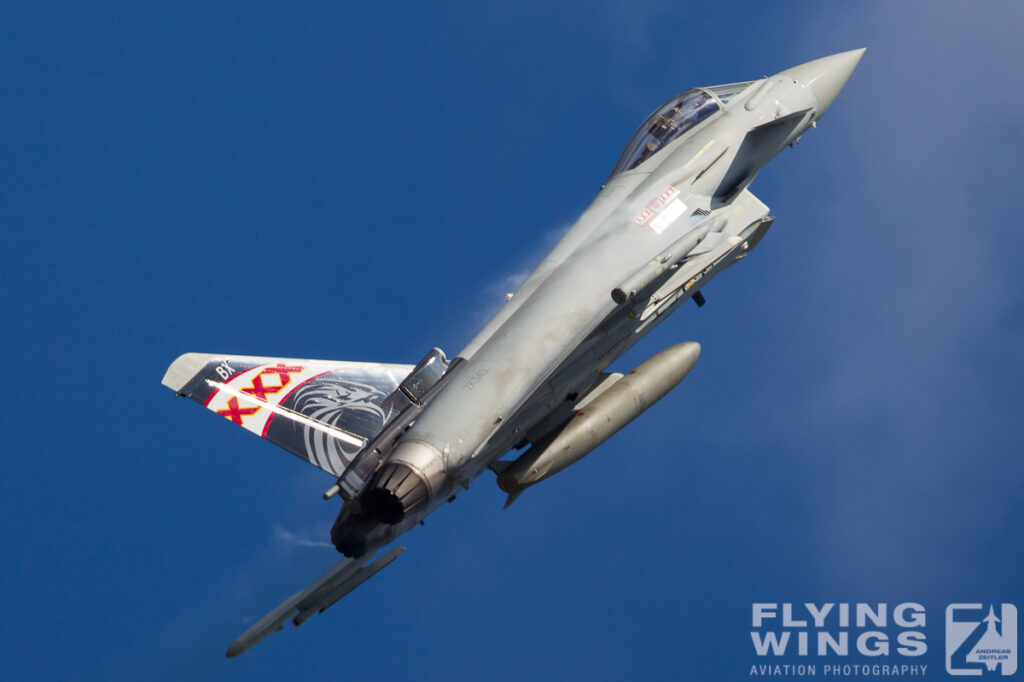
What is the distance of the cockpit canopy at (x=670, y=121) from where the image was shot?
2809 cm

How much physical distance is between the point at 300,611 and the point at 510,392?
4.66 meters

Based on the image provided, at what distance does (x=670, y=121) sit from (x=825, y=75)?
11.0 ft

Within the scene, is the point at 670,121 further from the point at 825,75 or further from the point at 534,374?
the point at 534,374

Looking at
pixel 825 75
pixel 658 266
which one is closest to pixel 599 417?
pixel 658 266

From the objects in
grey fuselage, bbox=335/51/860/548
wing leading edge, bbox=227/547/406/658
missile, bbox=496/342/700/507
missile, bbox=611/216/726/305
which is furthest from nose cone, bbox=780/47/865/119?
wing leading edge, bbox=227/547/406/658

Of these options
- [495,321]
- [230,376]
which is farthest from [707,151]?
[230,376]

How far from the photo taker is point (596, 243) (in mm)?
25688

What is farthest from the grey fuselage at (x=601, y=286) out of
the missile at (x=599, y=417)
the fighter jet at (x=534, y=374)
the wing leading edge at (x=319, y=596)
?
the wing leading edge at (x=319, y=596)

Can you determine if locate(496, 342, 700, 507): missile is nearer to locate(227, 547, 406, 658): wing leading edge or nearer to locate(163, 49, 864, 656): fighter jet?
locate(163, 49, 864, 656): fighter jet

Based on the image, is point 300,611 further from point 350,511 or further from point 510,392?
point 510,392

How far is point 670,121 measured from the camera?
28.3 meters

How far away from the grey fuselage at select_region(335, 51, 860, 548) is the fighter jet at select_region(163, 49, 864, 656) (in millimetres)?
26

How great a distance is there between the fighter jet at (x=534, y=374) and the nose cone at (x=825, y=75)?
1423mm

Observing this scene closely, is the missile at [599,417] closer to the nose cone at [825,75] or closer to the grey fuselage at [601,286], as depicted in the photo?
the grey fuselage at [601,286]
